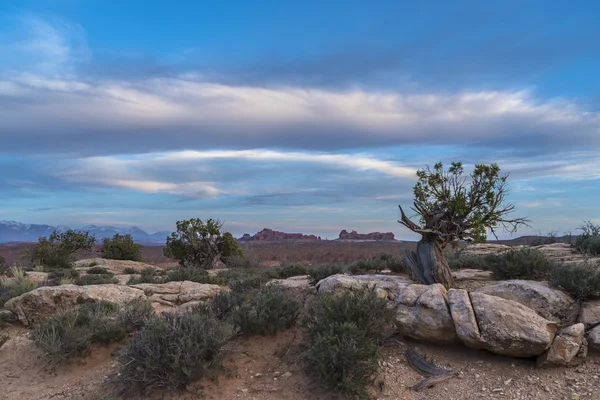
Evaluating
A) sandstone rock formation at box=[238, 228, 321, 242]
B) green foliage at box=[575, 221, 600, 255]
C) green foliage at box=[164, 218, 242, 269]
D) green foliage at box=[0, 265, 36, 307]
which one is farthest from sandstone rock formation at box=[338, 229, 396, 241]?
green foliage at box=[0, 265, 36, 307]

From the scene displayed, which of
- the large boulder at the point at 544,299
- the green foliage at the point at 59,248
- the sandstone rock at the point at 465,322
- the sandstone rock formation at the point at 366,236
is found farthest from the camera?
the sandstone rock formation at the point at 366,236

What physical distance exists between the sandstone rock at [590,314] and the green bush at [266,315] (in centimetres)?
503

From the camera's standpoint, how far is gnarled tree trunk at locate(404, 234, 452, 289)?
9.65 m

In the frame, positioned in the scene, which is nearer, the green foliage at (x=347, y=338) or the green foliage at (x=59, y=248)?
the green foliage at (x=347, y=338)

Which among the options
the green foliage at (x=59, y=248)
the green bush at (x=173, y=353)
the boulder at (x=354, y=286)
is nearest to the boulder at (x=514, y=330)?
the boulder at (x=354, y=286)

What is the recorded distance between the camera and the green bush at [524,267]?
1010 centimetres

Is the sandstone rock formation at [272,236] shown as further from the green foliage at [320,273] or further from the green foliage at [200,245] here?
the green foliage at [320,273]

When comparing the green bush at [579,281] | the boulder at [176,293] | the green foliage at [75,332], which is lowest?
the green foliage at [75,332]

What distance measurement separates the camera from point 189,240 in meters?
27.4

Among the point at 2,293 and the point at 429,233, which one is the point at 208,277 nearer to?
the point at 2,293

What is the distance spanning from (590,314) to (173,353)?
7.04 m

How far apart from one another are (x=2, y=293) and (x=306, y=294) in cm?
868

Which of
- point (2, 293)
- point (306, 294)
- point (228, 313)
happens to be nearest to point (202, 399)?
point (228, 313)

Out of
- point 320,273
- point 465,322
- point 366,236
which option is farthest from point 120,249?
point 366,236
